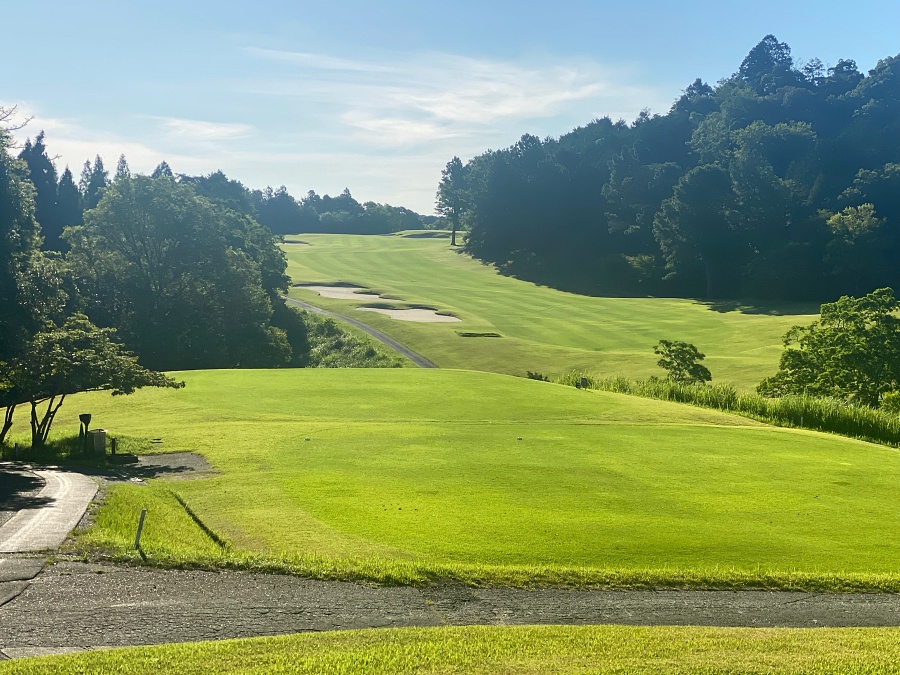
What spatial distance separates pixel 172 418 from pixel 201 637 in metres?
25.2

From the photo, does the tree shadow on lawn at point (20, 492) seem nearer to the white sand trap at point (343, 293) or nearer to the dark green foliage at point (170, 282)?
the dark green foliage at point (170, 282)

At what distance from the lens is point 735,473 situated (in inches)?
933

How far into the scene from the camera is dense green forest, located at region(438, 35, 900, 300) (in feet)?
299

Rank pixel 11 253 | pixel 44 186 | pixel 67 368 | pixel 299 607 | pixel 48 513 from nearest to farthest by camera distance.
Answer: pixel 299 607
pixel 48 513
pixel 67 368
pixel 11 253
pixel 44 186

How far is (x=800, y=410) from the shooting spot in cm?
3650

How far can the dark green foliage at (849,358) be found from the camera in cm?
4122

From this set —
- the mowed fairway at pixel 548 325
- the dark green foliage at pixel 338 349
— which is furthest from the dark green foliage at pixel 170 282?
the mowed fairway at pixel 548 325

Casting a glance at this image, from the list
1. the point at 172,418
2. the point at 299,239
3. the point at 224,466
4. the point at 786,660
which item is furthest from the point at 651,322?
the point at 299,239

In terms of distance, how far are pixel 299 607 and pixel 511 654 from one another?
359 cm

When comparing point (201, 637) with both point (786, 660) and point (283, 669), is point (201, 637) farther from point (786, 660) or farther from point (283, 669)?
point (786, 660)

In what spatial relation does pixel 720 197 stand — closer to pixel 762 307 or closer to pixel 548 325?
pixel 762 307

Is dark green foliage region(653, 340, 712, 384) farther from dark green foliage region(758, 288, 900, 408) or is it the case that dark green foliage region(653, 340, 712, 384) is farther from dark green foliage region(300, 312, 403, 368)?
dark green foliage region(300, 312, 403, 368)

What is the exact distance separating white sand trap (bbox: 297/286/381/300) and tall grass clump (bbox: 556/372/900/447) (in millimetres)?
51162

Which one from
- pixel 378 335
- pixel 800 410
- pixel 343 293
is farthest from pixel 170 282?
pixel 800 410
